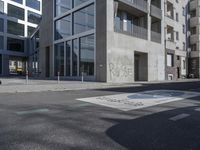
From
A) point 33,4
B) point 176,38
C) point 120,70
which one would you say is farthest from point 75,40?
point 33,4

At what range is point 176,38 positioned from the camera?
3681 centimetres

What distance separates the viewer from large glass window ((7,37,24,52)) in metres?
47.0

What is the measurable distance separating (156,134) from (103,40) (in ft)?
59.5

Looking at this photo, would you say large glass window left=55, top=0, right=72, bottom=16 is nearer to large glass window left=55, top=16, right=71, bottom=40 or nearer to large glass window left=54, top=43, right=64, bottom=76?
large glass window left=55, top=16, right=71, bottom=40

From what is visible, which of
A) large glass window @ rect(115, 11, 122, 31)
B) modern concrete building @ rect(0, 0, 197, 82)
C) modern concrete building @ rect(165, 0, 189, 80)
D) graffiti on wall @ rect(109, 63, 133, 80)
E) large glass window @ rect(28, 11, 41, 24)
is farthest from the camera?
large glass window @ rect(28, 11, 41, 24)

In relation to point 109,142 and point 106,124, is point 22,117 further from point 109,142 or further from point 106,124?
point 109,142

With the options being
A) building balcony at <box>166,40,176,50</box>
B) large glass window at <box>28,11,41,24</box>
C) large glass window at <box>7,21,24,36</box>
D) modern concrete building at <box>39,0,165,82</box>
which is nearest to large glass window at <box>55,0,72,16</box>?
modern concrete building at <box>39,0,165,82</box>

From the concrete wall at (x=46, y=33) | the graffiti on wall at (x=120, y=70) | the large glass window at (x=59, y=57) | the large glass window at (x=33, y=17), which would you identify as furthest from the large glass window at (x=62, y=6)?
the large glass window at (x=33, y=17)

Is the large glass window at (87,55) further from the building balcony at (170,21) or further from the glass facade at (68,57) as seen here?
the building balcony at (170,21)

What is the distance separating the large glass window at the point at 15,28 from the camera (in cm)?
4696

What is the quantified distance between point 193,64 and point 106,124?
41.5 meters

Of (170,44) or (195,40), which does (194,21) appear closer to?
(195,40)

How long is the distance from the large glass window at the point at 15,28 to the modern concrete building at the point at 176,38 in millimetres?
35281

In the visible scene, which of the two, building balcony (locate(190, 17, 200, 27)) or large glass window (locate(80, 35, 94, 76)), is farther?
building balcony (locate(190, 17, 200, 27))
